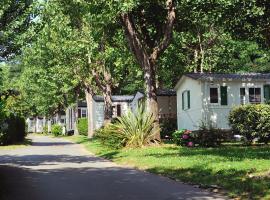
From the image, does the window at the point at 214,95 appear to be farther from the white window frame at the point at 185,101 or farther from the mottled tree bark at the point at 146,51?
Answer: the mottled tree bark at the point at 146,51

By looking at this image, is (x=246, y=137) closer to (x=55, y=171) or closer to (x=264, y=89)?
(x=264, y=89)

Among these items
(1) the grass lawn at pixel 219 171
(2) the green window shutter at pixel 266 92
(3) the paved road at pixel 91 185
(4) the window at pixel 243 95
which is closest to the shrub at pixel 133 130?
(1) the grass lawn at pixel 219 171

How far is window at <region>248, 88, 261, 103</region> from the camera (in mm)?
30594

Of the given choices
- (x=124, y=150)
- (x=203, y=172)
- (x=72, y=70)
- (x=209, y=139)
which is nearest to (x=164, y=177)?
(x=203, y=172)

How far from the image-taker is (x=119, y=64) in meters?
39.0

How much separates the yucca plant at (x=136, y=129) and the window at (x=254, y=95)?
9.17 m

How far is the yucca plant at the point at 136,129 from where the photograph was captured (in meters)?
23.6

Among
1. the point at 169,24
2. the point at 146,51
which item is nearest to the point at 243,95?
the point at 146,51

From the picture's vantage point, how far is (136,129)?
23859 millimetres

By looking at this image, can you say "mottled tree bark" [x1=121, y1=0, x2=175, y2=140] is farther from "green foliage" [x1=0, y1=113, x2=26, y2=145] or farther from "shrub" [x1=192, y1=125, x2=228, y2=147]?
"green foliage" [x1=0, y1=113, x2=26, y2=145]

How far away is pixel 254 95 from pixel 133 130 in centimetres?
1035

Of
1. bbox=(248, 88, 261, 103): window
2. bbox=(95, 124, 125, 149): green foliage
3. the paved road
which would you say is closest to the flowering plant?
bbox=(95, 124, 125, 149): green foliage

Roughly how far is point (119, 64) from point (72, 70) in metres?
5.30

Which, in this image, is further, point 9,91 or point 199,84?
point 199,84
